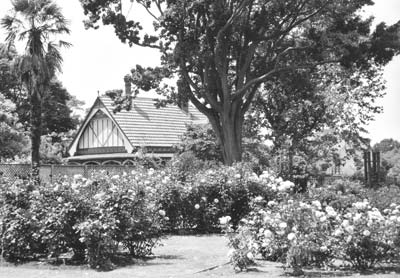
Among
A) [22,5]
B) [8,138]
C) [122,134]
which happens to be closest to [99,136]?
[122,134]

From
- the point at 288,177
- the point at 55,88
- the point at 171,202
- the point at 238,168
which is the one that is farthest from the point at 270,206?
the point at 55,88

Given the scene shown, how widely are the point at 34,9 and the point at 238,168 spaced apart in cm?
1645

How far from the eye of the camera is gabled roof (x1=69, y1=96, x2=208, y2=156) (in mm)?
46500

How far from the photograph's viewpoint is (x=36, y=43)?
99.5ft

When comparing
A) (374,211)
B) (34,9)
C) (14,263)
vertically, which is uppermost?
(34,9)

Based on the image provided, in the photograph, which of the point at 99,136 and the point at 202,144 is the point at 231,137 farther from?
the point at 99,136

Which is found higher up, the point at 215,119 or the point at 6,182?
the point at 215,119

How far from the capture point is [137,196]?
1126cm

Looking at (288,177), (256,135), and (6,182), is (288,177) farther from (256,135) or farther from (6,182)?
(6,182)

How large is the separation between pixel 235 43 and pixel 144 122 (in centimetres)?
2025

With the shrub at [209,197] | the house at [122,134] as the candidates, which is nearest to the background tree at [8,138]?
the house at [122,134]

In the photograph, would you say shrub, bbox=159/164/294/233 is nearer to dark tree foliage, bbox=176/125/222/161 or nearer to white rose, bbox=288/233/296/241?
white rose, bbox=288/233/296/241

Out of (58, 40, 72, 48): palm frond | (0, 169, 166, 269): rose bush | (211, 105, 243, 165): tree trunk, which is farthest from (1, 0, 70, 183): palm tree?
(0, 169, 166, 269): rose bush

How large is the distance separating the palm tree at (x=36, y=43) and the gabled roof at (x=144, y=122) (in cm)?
1517
